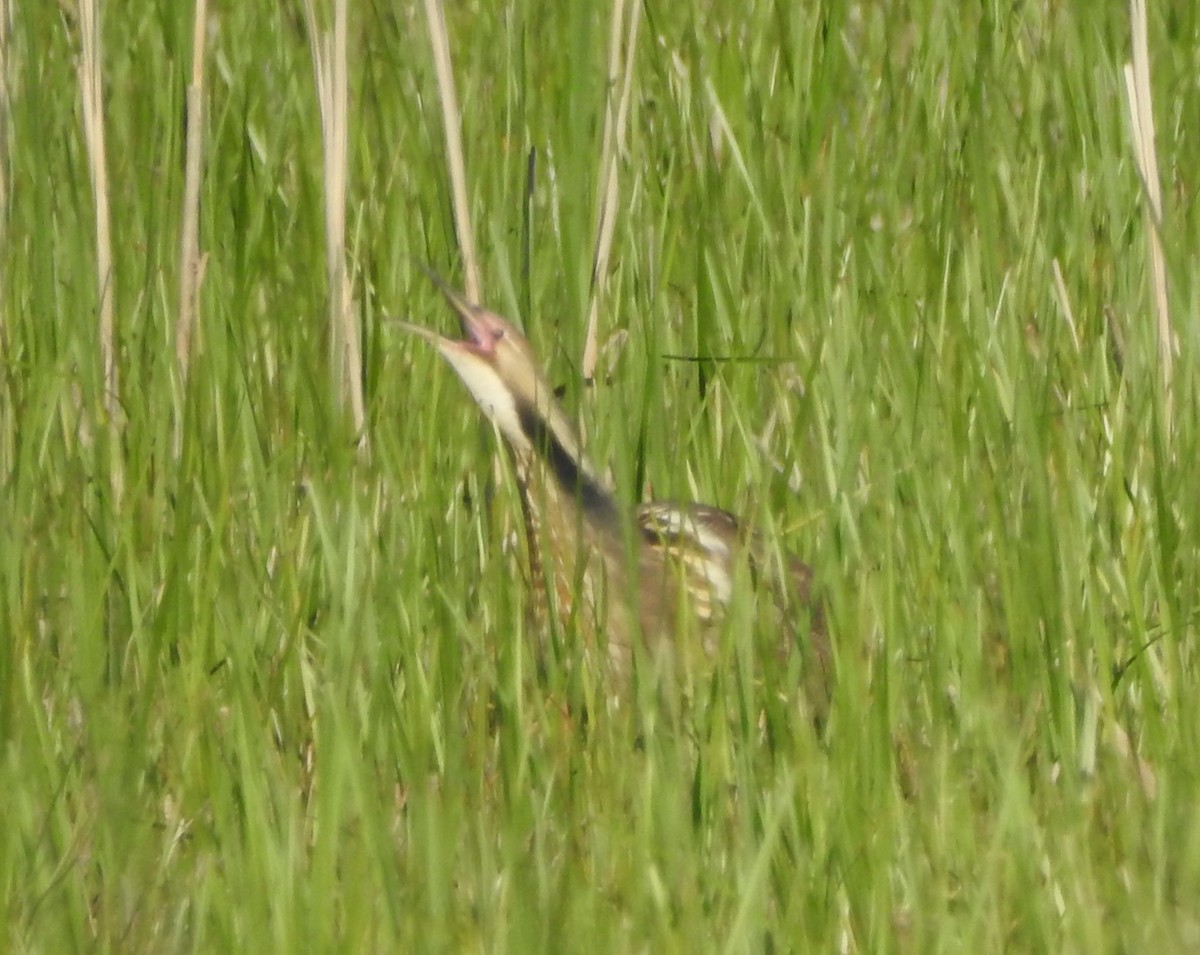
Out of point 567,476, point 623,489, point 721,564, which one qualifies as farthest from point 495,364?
point 623,489

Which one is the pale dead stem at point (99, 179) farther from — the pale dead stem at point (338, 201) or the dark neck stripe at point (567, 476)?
the dark neck stripe at point (567, 476)

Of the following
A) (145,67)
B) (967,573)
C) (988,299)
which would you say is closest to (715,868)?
(967,573)

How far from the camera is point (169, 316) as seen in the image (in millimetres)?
2992

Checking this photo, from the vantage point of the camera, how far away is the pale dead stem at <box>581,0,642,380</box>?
9.59 ft

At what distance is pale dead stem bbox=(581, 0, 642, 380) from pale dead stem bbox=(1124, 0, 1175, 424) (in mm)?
646

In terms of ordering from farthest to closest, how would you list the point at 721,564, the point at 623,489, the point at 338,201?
the point at 338,201, the point at 721,564, the point at 623,489

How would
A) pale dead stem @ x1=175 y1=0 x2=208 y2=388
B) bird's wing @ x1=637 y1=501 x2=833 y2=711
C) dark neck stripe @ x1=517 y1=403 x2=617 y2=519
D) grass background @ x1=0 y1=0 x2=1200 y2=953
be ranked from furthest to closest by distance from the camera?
dark neck stripe @ x1=517 y1=403 x2=617 y2=519
pale dead stem @ x1=175 y1=0 x2=208 y2=388
bird's wing @ x1=637 y1=501 x2=833 y2=711
grass background @ x1=0 y1=0 x2=1200 y2=953

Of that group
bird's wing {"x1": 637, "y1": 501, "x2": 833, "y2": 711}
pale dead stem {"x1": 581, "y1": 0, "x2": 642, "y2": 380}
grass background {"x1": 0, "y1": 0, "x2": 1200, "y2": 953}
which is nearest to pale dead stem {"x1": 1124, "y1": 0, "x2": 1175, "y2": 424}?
grass background {"x1": 0, "y1": 0, "x2": 1200, "y2": 953}

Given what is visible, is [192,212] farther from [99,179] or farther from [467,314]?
[467,314]

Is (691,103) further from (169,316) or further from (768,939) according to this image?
(768,939)

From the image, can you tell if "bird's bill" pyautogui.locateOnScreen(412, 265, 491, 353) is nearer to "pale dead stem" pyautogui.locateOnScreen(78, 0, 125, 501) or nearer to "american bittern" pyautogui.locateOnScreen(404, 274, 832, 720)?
"american bittern" pyautogui.locateOnScreen(404, 274, 832, 720)

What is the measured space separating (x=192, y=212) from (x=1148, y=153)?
122cm

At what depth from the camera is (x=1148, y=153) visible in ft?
9.61

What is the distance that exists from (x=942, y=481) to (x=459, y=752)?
75 centimetres
